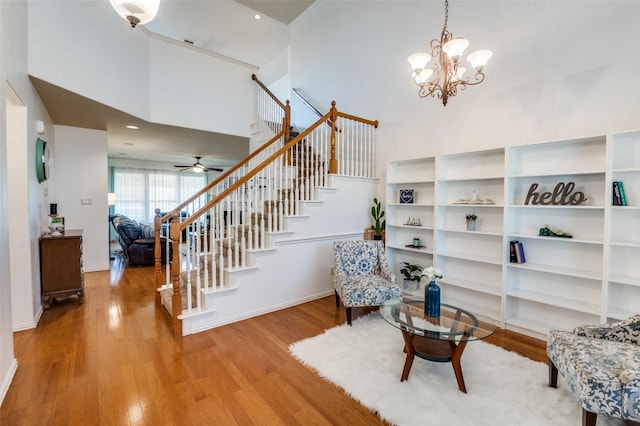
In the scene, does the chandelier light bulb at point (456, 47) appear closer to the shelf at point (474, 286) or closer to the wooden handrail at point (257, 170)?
the wooden handrail at point (257, 170)

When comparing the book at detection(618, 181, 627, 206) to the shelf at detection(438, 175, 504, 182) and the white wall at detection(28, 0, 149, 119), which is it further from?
the white wall at detection(28, 0, 149, 119)

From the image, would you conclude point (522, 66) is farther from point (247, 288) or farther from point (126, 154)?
point (126, 154)

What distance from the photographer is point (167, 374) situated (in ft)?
7.62

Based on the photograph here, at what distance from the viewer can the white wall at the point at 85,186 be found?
5.16 metres

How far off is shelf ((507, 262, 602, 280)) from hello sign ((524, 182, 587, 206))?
2.15 feet

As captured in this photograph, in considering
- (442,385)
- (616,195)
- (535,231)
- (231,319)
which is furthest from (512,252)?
(231,319)

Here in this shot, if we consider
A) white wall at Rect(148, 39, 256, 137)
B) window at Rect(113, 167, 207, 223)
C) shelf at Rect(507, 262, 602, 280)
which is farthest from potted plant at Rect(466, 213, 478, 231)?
window at Rect(113, 167, 207, 223)

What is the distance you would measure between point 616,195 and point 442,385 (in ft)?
7.30

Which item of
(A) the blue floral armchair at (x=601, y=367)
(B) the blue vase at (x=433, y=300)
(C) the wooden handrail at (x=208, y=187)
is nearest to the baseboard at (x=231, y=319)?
(C) the wooden handrail at (x=208, y=187)

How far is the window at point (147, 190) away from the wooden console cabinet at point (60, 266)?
6424mm

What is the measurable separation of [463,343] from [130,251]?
247 inches

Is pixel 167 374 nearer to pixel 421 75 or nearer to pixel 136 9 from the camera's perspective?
pixel 136 9

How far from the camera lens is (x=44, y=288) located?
11.9ft

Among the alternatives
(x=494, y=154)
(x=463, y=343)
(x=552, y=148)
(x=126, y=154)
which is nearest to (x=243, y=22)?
(x=126, y=154)
